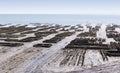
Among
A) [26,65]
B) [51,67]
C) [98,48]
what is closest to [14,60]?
[26,65]

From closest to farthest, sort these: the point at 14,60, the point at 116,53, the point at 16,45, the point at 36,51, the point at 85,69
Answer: the point at 85,69, the point at 14,60, the point at 116,53, the point at 36,51, the point at 16,45

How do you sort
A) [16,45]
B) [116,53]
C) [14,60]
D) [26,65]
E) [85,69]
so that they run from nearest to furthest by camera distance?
[85,69] < [26,65] < [14,60] < [116,53] < [16,45]

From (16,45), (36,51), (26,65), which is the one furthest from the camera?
(16,45)

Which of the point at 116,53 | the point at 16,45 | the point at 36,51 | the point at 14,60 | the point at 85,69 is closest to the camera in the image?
the point at 85,69

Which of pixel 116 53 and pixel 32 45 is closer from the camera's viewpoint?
pixel 116 53

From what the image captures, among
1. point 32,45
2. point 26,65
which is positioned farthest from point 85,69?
point 32,45

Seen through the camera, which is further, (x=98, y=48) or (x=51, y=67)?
(x=98, y=48)

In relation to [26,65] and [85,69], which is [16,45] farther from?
[85,69]

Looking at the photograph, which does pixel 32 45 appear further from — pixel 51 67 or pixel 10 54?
pixel 51 67

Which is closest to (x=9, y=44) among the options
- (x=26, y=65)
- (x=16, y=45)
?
(x=16, y=45)
